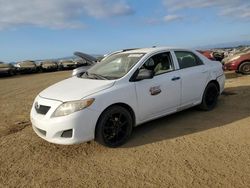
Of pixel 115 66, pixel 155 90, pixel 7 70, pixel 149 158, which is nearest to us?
pixel 149 158

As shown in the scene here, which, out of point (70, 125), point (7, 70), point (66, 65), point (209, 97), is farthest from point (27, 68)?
point (70, 125)

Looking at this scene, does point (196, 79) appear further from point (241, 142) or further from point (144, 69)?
point (241, 142)

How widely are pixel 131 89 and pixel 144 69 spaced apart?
0.53m

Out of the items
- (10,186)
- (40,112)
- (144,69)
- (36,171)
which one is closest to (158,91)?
(144,69)

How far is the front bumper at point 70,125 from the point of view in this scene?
14.0ft

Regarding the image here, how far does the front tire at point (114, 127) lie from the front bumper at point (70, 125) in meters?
0.13

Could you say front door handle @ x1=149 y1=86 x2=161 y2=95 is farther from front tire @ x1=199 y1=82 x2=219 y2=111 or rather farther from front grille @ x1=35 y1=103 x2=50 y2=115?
front grille @ x1=35 y1=103 x2=50 y2=115

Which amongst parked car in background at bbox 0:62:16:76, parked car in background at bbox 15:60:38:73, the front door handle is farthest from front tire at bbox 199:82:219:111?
parked car in background at bbox 15:60:38:73

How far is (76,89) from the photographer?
472 centimetres

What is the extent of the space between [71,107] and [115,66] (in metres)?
1.58

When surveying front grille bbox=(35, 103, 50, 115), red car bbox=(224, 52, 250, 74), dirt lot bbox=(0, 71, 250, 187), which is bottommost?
dirt lot bbox=(0, 71, 250, 187)

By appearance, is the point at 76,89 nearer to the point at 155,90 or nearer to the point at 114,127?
the point at 114,127

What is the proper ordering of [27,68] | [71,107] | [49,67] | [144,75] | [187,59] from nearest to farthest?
1. [71,107]
2. [144,75]
3. [187,59]
4. [27,68]
5. [49,67]

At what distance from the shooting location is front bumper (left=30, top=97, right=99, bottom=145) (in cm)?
426
